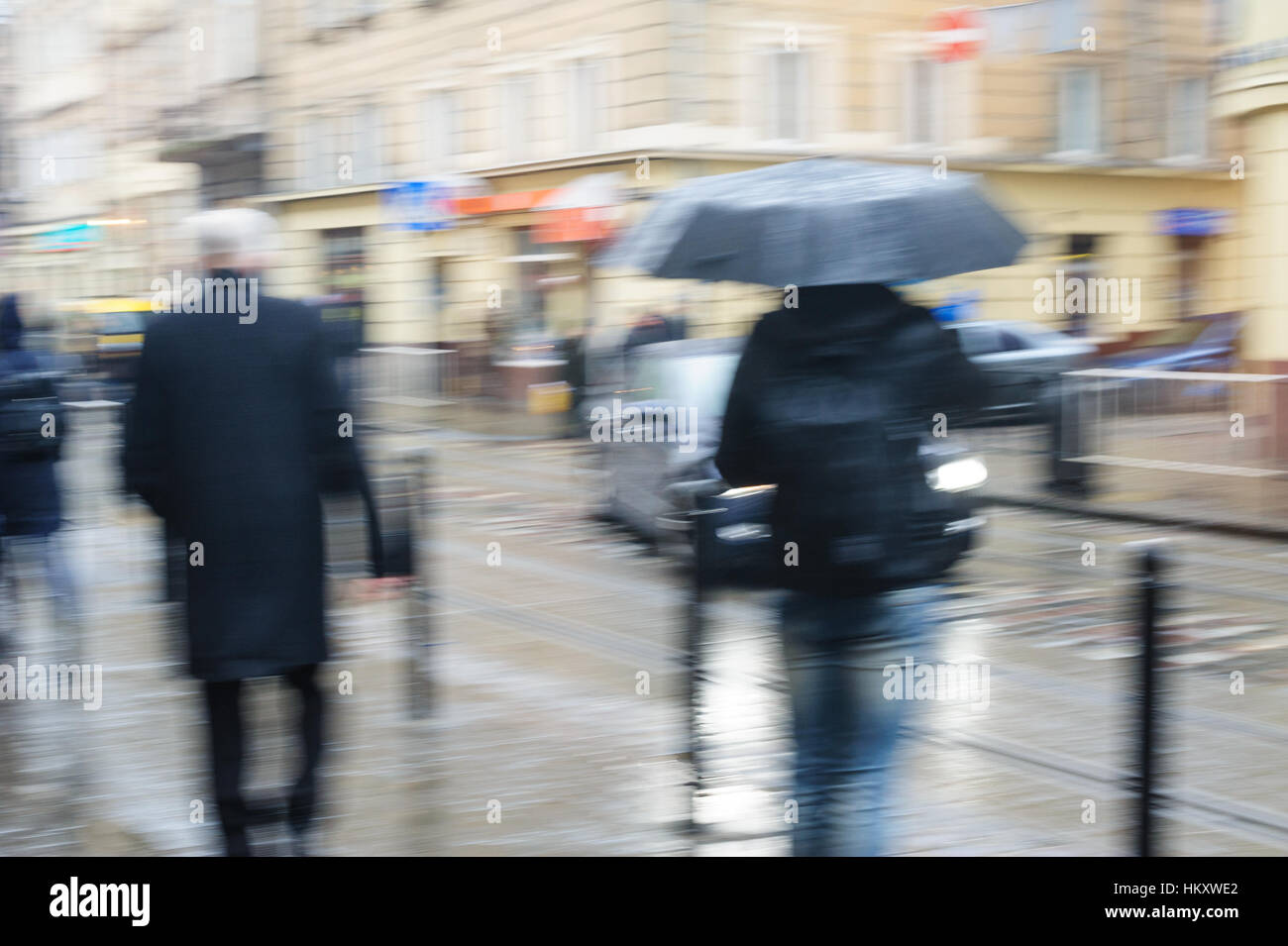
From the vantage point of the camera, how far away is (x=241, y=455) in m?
4.12

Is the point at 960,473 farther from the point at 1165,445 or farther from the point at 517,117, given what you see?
the point at 517,117

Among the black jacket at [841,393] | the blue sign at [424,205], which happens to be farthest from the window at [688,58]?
the black jacket at [841,393]

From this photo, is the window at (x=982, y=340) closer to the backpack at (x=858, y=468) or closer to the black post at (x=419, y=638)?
the black post at (x=419, y=638)

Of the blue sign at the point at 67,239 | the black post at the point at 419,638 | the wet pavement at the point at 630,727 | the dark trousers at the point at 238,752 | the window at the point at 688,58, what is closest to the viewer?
the dark trousers at the point at 238,752

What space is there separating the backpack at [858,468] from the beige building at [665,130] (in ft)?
55.8

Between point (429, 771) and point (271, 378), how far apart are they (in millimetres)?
2133

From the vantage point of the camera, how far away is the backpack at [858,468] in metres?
3.60

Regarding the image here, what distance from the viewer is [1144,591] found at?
13.6 ft

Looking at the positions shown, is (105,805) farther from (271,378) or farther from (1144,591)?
(1144,591)

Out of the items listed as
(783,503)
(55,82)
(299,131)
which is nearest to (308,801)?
(783,503)

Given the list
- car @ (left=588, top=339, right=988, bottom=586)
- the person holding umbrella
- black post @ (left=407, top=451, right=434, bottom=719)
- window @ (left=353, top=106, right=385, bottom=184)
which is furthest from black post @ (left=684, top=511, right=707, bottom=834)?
window @ (left=353, top=106, right=385, bottom=184)

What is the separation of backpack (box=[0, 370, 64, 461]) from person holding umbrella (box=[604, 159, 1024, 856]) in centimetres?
375
